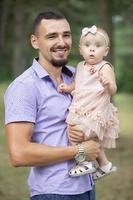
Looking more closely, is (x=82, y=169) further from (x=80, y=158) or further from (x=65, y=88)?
(x=65, y=88)

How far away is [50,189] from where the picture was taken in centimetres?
282

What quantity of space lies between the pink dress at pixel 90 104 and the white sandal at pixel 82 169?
0.15 metres

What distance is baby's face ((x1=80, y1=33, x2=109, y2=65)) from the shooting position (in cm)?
293

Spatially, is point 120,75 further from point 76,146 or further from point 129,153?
point 76,146

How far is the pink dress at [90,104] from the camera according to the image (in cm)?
289

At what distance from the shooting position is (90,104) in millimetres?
2908

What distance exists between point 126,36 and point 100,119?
32.2 metres

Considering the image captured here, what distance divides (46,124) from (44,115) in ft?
0.15

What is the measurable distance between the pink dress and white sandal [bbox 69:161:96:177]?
146 millimetres

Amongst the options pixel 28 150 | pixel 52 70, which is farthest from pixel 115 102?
pixel 28 150

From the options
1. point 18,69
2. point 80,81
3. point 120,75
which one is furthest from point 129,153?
point 120,75

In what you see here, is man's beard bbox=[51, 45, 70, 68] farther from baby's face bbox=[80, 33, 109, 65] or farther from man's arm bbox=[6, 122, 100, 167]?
man's arm bbox=[6, 122, 100, 167]

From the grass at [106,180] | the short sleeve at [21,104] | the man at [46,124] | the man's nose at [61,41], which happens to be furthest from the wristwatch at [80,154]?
the grass at [106,180]

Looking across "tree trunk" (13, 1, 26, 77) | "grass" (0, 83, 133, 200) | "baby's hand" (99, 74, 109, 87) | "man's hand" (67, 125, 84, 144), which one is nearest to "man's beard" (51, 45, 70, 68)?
"baby's hand" (99, 74, 109, 87)
